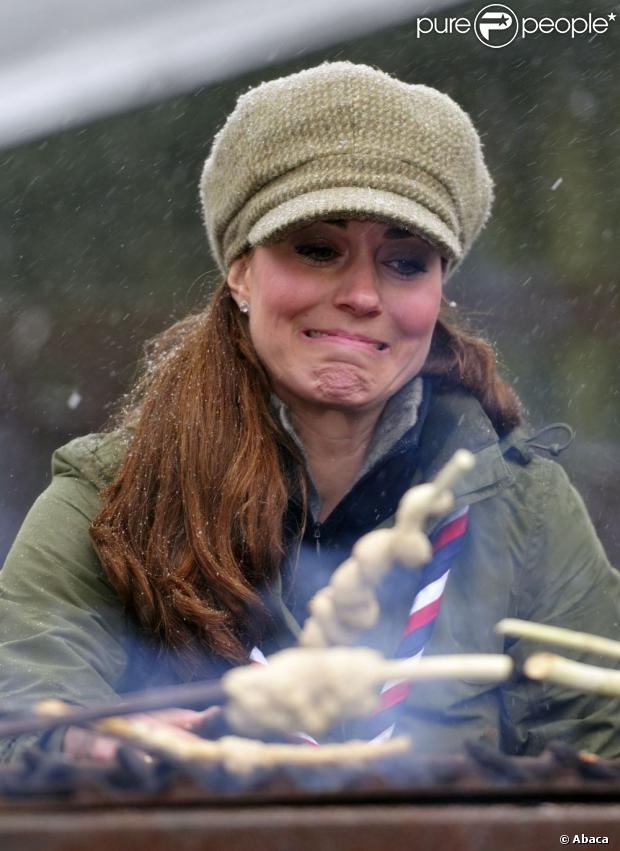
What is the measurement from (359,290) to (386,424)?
0.28 meters

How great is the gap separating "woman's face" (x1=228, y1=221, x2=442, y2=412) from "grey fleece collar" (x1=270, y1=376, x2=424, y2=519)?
65mm

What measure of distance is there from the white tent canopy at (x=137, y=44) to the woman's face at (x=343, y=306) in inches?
97.6

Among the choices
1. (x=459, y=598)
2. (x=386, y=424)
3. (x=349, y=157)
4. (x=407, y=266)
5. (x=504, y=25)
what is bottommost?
(x=459, y=598)

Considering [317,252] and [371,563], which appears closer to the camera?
[371,563]

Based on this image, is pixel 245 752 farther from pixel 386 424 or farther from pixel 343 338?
pixel 386 424

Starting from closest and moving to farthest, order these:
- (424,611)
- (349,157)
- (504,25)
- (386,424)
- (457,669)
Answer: (457,669) < (349,157) < (424,611) < (386,424) < (504,25)

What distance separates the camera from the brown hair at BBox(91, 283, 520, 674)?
201 cm

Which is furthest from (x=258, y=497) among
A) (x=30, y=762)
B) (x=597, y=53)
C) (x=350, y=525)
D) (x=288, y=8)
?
(x=597, y=53)

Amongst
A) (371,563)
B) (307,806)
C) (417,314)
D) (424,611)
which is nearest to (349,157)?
(417,314)

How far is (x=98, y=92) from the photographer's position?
4.59 meters

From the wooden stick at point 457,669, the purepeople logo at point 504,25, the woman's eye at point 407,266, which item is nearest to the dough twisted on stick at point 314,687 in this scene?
the wooden stick at point 457,669

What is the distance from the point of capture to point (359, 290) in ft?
6.72

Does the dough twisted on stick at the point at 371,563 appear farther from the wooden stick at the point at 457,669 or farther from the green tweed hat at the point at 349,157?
the green tweed hat at the point at 349,157

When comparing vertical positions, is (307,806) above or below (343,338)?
above
